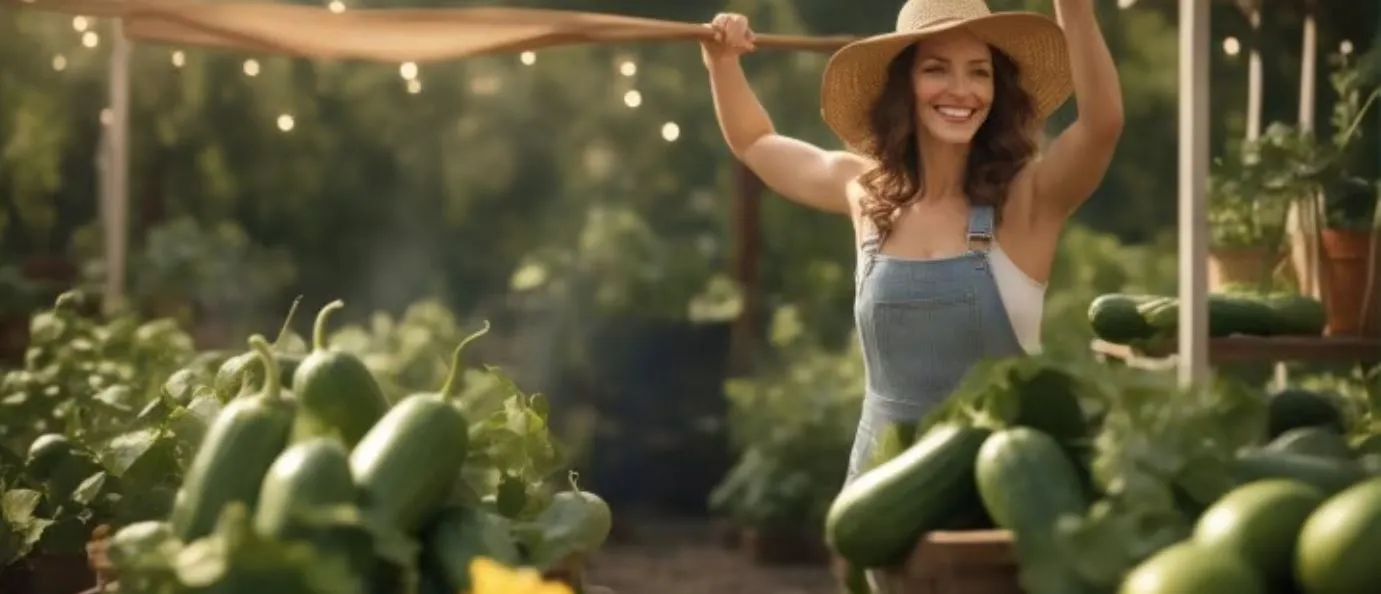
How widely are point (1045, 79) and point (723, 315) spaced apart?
5.38 metres

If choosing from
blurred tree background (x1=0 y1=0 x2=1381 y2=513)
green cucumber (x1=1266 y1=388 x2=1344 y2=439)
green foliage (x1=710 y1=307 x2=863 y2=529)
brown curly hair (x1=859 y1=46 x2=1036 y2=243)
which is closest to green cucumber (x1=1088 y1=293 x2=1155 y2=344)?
brown curly hair (x1=859 y1=46 x2=1036 y2=243)

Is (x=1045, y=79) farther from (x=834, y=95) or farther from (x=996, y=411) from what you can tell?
(x=996, y=411)

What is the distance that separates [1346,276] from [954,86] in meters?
1.93

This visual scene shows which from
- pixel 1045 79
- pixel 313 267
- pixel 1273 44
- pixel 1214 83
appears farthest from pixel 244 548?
pixel 313 267

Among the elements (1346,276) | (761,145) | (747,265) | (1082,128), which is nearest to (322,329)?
(1082,128)

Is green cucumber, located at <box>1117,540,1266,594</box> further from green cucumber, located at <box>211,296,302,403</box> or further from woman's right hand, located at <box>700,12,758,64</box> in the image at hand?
woman's right hand, located at <box>700,12,758,64</box>

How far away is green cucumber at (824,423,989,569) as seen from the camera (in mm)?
1668

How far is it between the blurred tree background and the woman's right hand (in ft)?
15.3

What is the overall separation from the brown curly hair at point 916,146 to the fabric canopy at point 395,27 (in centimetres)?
29

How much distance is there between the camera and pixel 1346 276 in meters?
4.62

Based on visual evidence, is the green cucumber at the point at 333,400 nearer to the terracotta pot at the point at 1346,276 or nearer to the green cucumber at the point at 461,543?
the green cucumber at the point at 461,543

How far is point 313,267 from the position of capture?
9570 millimetres

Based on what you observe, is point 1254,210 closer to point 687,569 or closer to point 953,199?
point 953,199

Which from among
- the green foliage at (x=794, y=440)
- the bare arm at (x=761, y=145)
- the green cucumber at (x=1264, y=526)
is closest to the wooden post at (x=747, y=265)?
the green foliage at (x=794, y=440)
